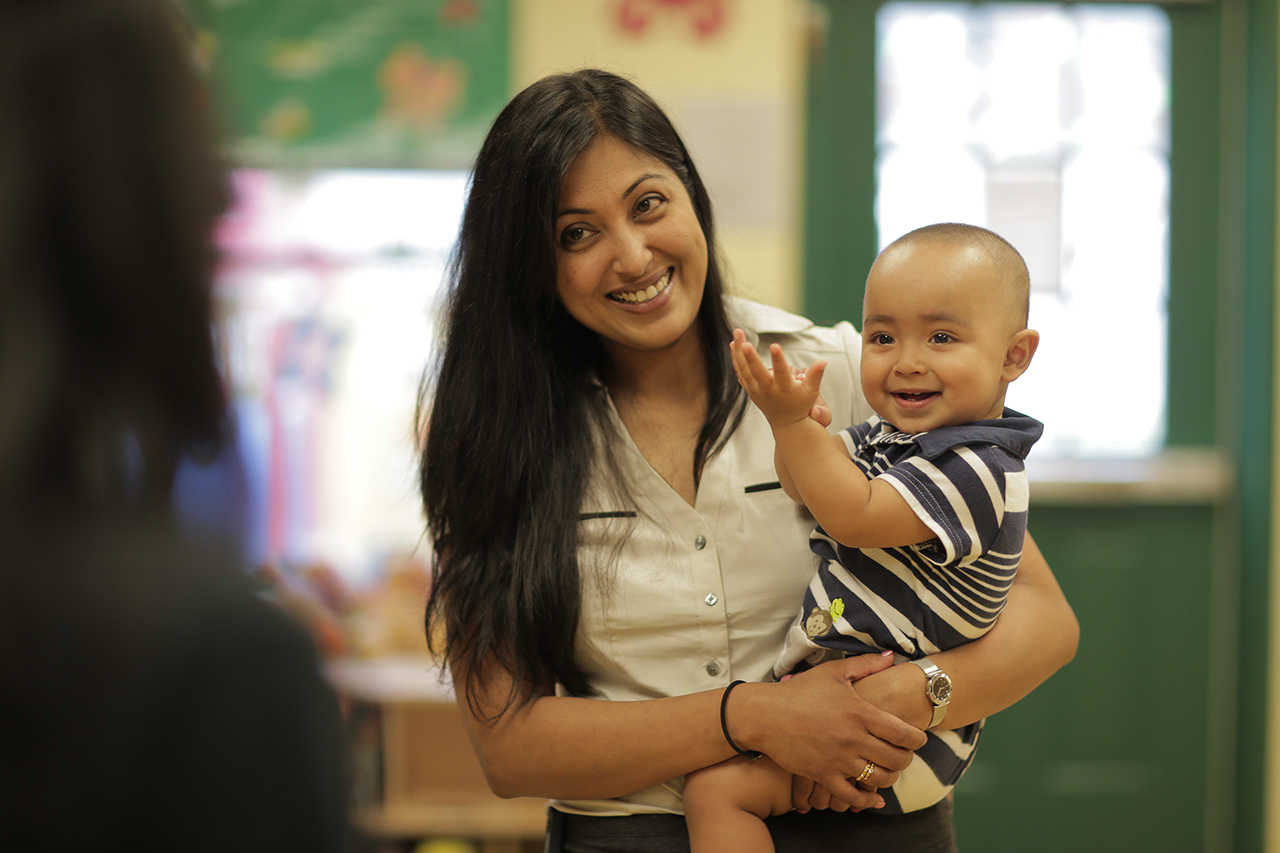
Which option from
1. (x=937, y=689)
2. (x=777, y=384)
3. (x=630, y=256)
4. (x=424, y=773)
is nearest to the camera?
(x=777, y=384)

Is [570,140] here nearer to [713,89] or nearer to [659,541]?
[659,541]

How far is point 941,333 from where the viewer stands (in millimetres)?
1191

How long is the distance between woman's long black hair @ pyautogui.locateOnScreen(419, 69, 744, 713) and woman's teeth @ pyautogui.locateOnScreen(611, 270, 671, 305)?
0.33 ft

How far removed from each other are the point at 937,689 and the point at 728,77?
2.36 meters

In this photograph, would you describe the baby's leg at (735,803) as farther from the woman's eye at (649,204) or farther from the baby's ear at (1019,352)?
the woman's eye at (649,204)

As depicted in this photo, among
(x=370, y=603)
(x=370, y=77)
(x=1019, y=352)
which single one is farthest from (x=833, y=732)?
(x=370, y=77)

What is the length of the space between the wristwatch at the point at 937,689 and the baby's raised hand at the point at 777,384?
0.37 meters

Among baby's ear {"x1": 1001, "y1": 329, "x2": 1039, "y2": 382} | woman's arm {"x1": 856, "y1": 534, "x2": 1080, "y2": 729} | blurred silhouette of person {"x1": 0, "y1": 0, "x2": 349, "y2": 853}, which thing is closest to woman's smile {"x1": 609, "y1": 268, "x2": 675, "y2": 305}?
baby's ear {"x1": 1001, "y1": 329, "x2": 1039, "y2": 382}

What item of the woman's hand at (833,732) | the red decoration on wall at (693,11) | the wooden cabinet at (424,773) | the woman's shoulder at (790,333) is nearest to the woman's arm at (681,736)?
the woman's hand at (833,732)

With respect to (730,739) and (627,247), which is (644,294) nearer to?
(627,247)

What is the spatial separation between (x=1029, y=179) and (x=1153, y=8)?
0.70 meters

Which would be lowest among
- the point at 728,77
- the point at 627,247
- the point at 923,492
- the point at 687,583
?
the point at 687,583

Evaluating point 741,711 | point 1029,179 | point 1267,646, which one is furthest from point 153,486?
point 1267,646

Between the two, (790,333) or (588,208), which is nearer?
(588,208)
